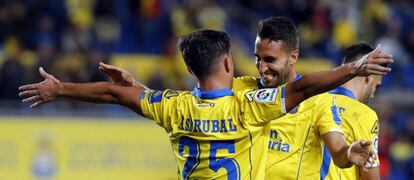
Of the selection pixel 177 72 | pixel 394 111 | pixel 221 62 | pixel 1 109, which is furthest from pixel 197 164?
pixel 394 111

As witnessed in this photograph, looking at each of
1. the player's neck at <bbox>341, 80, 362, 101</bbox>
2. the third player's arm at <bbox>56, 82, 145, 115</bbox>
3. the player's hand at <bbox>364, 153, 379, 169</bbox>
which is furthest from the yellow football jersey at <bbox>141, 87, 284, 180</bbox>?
the player's neck at <bbox>341, 80, 362, 101</bbox>

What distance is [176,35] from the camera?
15914mm

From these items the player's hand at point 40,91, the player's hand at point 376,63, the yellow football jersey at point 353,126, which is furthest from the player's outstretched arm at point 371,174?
the player's hand at point 40,91

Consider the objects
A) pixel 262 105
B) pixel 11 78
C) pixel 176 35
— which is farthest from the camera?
pixel 176 35

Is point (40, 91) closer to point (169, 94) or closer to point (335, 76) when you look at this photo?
point (169, 94)

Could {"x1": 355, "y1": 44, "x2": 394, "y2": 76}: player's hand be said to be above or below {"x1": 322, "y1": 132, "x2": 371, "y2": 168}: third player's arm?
above

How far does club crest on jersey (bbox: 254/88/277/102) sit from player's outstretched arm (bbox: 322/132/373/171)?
58 centimetres

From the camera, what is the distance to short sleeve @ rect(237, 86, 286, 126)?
196 inches

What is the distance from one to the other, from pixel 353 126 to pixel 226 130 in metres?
1.42

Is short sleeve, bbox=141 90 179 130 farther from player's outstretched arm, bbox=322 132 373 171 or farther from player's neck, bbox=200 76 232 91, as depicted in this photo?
player's outstretched arm, bbox=322 132 373 171

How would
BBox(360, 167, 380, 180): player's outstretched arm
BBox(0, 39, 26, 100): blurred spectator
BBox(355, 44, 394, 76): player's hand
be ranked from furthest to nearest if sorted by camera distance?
BBox(0, 39, 26, 100): blurred spectator, BBox(360, 167, 380, 180): player's outstretched arm, BBox(355, 44, 394, 76): player's hand

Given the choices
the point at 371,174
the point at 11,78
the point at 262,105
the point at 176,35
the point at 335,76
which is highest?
the point at 335,76

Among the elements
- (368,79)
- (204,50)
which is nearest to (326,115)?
(368,79)

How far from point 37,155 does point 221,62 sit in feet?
25.7
